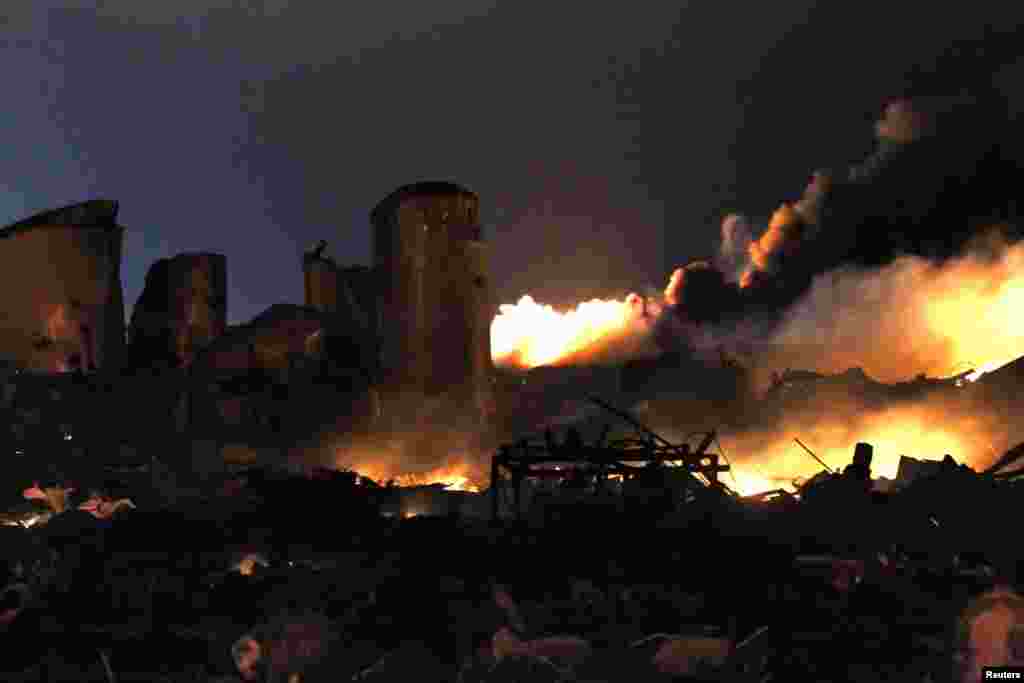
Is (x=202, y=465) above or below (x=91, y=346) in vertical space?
below

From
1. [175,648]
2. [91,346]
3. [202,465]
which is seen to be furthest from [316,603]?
[91,346]

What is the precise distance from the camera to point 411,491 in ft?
71.7

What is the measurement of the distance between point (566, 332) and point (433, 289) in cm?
3068

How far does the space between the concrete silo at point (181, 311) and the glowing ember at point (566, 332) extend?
2019 centimetres

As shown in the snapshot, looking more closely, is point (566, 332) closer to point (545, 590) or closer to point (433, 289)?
point (433, 289)

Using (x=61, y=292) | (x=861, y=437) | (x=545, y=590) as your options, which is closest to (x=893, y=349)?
(x=861, y=437)

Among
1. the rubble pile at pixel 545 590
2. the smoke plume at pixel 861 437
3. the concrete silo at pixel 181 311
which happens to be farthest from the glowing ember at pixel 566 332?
the rubble pile at pixel 545 590

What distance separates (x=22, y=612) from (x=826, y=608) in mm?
8520

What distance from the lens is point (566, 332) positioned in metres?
61.2

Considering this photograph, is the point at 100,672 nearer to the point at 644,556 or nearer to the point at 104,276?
the point at 644,556

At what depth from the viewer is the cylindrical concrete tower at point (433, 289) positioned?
31.0m

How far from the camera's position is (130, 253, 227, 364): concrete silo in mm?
37656

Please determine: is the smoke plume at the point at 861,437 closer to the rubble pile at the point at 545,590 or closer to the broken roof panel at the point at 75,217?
the rubble pile at the point at 545,590

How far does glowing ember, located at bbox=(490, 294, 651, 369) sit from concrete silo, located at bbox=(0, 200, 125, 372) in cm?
2457
